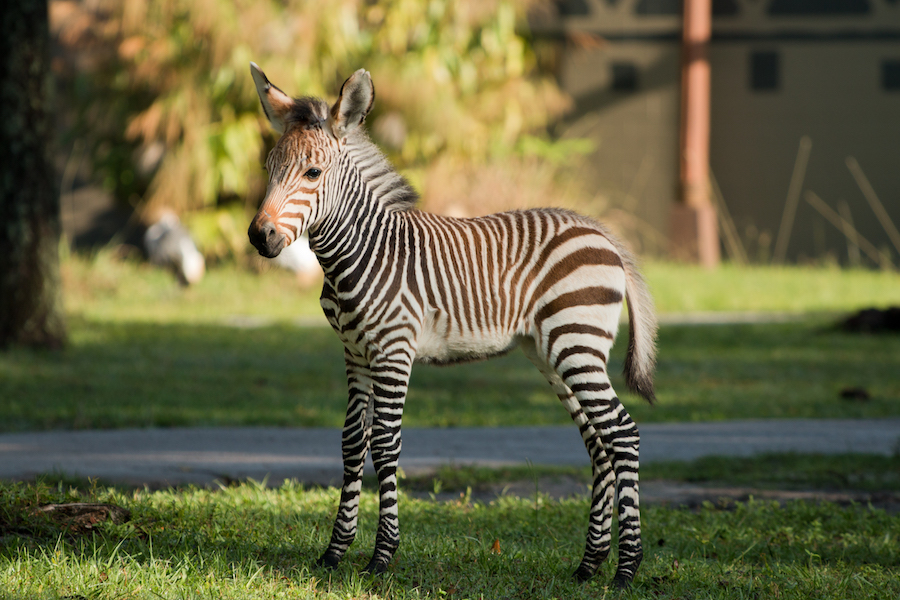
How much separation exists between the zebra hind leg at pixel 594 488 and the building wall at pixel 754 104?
13255 millimetres

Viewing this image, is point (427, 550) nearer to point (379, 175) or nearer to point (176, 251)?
point (379, 175)

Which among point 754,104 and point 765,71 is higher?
point 765,71

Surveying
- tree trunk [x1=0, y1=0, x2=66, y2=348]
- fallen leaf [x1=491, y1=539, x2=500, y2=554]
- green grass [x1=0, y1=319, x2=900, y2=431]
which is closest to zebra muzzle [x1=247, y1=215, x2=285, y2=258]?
fallen leaf [x1=491, y1=539, x2=500, y2=554]

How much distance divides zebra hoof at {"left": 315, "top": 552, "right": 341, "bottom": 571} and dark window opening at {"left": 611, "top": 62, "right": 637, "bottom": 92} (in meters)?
14.3

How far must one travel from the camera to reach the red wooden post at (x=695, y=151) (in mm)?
15953

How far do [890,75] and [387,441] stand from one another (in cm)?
1490

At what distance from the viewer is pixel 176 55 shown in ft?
48.8

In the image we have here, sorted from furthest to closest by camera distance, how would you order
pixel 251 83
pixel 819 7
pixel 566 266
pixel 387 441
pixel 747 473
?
pixel 819 7 → pixel 251 83 → pixel 747 473 → pixel 566 266 → pixel 387 441

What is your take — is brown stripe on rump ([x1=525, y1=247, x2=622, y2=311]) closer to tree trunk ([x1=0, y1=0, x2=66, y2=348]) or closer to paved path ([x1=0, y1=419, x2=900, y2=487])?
paved path ([x1=0, y1=419, x2=900, y2=487])

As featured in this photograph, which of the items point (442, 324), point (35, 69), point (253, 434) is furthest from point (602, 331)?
point (35, 69)

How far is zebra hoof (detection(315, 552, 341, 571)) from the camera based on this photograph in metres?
4.15

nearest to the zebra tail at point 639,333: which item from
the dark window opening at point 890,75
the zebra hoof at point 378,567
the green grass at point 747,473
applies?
the zebra hoof at point 378,567

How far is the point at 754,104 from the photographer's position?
1661cm

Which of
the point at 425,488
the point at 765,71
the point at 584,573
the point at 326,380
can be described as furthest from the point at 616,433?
the point at 765,71
